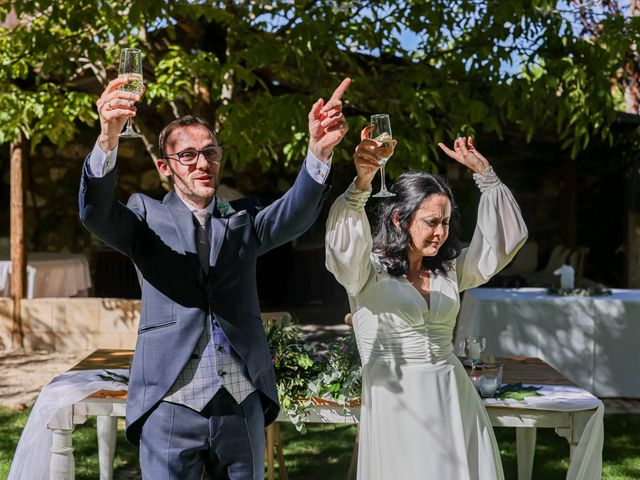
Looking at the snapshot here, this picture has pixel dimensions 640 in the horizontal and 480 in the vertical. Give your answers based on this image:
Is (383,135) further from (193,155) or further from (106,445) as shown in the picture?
(106,445)

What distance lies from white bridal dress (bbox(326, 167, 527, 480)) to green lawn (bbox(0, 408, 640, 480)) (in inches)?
80.4

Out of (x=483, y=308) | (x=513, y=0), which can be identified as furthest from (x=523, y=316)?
(x=513, y=0)

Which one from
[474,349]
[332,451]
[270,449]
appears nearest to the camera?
[474,349]

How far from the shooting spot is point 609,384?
6.91 m

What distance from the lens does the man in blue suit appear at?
8.26 feet

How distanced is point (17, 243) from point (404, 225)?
258 inches

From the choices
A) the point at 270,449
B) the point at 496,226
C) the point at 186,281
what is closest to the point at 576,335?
the point at 270,449

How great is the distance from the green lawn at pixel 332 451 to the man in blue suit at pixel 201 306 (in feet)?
8.52

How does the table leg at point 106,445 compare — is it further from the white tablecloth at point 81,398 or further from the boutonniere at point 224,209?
the boutonniere at point 224,209

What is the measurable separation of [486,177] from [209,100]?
393 cm

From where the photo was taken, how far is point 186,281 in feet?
8.50

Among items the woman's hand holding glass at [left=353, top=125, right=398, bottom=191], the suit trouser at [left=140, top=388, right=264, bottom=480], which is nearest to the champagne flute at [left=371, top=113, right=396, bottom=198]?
the woman's hand holding glass at [left=353, top=125, right=398, bottom=191]

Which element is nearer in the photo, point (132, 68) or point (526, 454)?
point (132, 68)

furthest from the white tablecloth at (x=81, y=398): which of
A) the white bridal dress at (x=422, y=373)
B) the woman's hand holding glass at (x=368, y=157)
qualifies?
the woman's hand holding glass at (x=368, y=157)
